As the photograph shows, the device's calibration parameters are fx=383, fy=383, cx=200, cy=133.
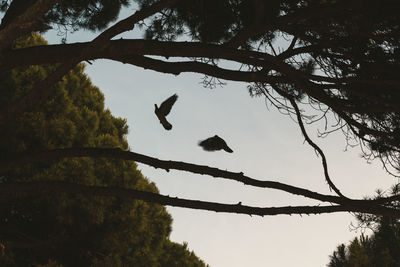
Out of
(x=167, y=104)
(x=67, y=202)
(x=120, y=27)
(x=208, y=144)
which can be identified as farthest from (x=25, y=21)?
(x=67, y=202)

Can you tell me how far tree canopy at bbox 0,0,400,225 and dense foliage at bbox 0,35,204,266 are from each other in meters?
1.72

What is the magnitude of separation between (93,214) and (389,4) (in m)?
4.88

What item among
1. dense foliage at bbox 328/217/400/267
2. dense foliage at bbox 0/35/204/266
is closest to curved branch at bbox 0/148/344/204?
A: dense foliage at bbox 0/35/204/266

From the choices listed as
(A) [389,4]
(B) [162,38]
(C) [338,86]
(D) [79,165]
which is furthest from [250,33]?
(D) [79,165]

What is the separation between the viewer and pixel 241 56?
341 cm

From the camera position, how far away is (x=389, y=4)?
3541 mm

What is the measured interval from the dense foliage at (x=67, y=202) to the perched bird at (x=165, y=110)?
309 cm

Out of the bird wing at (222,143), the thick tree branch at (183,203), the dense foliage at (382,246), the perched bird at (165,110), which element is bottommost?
the thick tree branch at (183,203)

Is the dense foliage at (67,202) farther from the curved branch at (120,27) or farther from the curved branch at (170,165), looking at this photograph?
the curved branch at (120,27)

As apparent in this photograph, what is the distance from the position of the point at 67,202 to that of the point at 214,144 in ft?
11.5

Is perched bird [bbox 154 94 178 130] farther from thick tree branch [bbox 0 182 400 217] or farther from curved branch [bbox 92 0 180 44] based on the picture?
curved branch [bbox 92 0 180 44]

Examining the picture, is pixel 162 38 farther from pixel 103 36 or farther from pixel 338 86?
pixel 103 36

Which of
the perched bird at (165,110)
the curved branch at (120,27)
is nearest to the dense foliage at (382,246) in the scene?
the perched bird at (165,110)

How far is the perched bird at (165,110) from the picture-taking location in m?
2.95
